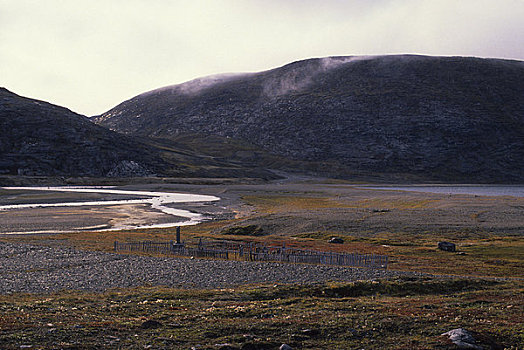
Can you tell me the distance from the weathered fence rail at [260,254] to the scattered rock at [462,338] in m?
19.3

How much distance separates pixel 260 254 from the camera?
38438mm

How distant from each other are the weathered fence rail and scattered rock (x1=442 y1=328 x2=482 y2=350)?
19317 millimetres

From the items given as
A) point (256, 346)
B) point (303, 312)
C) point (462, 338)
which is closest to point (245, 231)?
point (303, 312)

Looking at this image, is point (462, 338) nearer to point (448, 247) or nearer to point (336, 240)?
point (448, 247)

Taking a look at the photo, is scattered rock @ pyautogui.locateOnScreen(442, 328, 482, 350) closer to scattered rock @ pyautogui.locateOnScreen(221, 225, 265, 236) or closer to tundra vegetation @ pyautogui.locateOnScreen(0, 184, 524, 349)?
tundra vegetation @ pyautogui.locateOnScreen(0, 184, 524, 349)

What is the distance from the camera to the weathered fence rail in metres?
34.5

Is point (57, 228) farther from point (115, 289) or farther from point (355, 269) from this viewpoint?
point (355, 269)

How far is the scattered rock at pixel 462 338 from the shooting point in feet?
44.7

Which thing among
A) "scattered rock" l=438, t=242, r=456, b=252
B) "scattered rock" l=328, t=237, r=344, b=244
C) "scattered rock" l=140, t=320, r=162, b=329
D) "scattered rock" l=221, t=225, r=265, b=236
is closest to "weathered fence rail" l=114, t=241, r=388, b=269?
"scattered rock" l=328, t=237, r=344, b=244

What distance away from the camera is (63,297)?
2281 cm

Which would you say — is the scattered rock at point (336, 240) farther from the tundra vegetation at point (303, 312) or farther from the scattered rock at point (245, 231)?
the scattered rock at point (245, 231)

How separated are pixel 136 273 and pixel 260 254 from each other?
1053cm

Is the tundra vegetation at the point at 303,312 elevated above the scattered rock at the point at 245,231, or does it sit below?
above

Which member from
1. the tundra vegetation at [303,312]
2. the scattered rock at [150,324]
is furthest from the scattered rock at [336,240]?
the scattered rock at [150,324]
